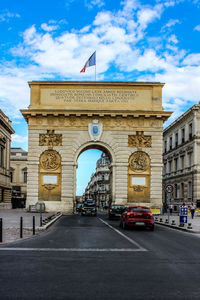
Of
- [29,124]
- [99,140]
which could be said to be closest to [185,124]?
[99,140]

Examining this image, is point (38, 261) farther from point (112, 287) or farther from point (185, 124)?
point (185, 124)

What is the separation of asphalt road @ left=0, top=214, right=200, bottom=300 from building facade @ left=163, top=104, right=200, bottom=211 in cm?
3186

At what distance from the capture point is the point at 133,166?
39.3m

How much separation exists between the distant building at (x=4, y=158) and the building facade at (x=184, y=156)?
81.2 ft

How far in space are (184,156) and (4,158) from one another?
26446 mm

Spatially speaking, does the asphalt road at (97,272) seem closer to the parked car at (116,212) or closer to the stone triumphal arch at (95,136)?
the parked car at (116,212)

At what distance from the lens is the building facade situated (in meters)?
47.3

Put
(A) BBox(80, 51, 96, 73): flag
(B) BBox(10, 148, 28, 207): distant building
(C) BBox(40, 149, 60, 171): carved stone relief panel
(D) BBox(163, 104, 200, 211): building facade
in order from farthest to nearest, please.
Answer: (B) BBox(10, 148, 28, 207): distant building < (D) BBox(163, 104, 200, 211): building facade < (A) BBox(80, 51, 96, 73): flag < (C) BBox(40, 149, 60, 171): carved stone relief panel

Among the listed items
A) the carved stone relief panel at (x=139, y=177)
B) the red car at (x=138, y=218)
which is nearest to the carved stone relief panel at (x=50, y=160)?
the carved stone relief panel at (x=139, y=177)

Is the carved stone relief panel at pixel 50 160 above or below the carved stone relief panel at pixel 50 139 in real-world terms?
below

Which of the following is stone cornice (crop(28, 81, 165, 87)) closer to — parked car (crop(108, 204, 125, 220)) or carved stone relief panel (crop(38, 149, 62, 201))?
carved stone relief panel (crop(38, 149, 62, 201))

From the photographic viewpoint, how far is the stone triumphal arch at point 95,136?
39031 millimetres

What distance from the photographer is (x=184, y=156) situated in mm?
52594

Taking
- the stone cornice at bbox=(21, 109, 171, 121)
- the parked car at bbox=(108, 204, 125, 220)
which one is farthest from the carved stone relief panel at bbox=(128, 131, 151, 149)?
the parked car at bbox=(108, 204, 125, 220)
